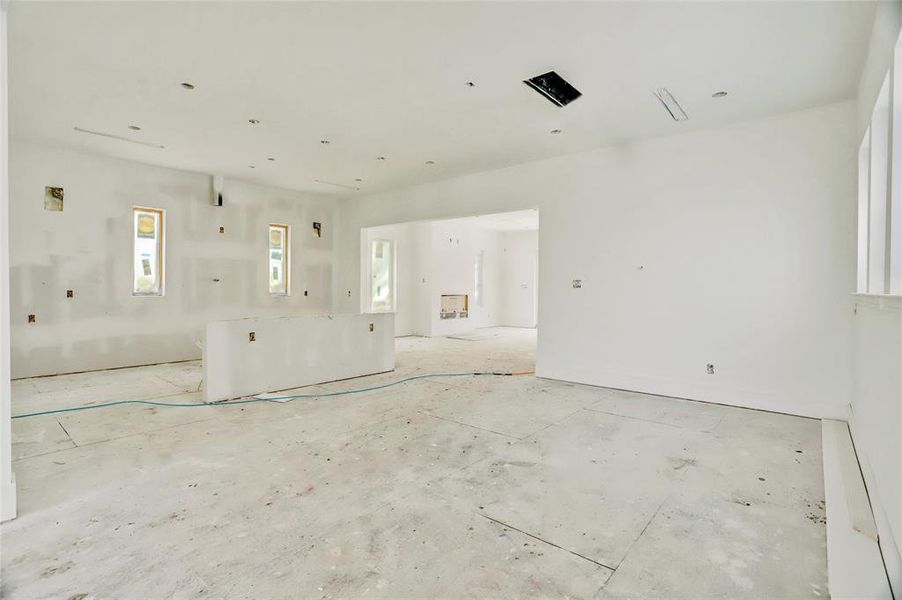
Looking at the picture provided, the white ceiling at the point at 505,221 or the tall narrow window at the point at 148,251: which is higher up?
the white ceiling at the point at 505,221

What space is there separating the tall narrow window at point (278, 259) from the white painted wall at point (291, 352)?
298 centimetres

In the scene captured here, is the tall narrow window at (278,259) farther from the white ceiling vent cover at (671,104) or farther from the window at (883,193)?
the window at (883,193)

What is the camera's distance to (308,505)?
7.59ft

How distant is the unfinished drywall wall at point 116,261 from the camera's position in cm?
538

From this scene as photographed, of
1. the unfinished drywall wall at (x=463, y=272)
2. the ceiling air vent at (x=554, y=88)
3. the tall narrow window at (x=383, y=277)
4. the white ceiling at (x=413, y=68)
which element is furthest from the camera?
the unfinished drywall wall at (x=463, y=272)

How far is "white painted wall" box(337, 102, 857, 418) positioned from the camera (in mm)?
3916

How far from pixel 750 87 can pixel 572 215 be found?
2192 mm

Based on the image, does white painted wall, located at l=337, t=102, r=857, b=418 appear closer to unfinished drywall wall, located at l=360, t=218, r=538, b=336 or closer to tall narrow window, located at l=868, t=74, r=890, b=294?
tall narrow window, located at l=868, t=74, r=890, b=294

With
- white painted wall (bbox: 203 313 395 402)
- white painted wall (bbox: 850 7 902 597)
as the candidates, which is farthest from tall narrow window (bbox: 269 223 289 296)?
white painted wall (bbox: 850 7 902 597)

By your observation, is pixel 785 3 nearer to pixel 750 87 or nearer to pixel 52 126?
pixel 750 87

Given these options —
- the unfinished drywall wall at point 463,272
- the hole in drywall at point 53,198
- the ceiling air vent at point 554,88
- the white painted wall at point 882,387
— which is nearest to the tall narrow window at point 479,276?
the unfinished drywall wall at point 463,272

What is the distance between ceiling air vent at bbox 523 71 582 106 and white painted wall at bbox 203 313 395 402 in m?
3.35

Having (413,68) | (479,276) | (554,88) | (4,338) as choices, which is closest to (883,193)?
(554,88)

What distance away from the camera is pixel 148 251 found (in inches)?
251
